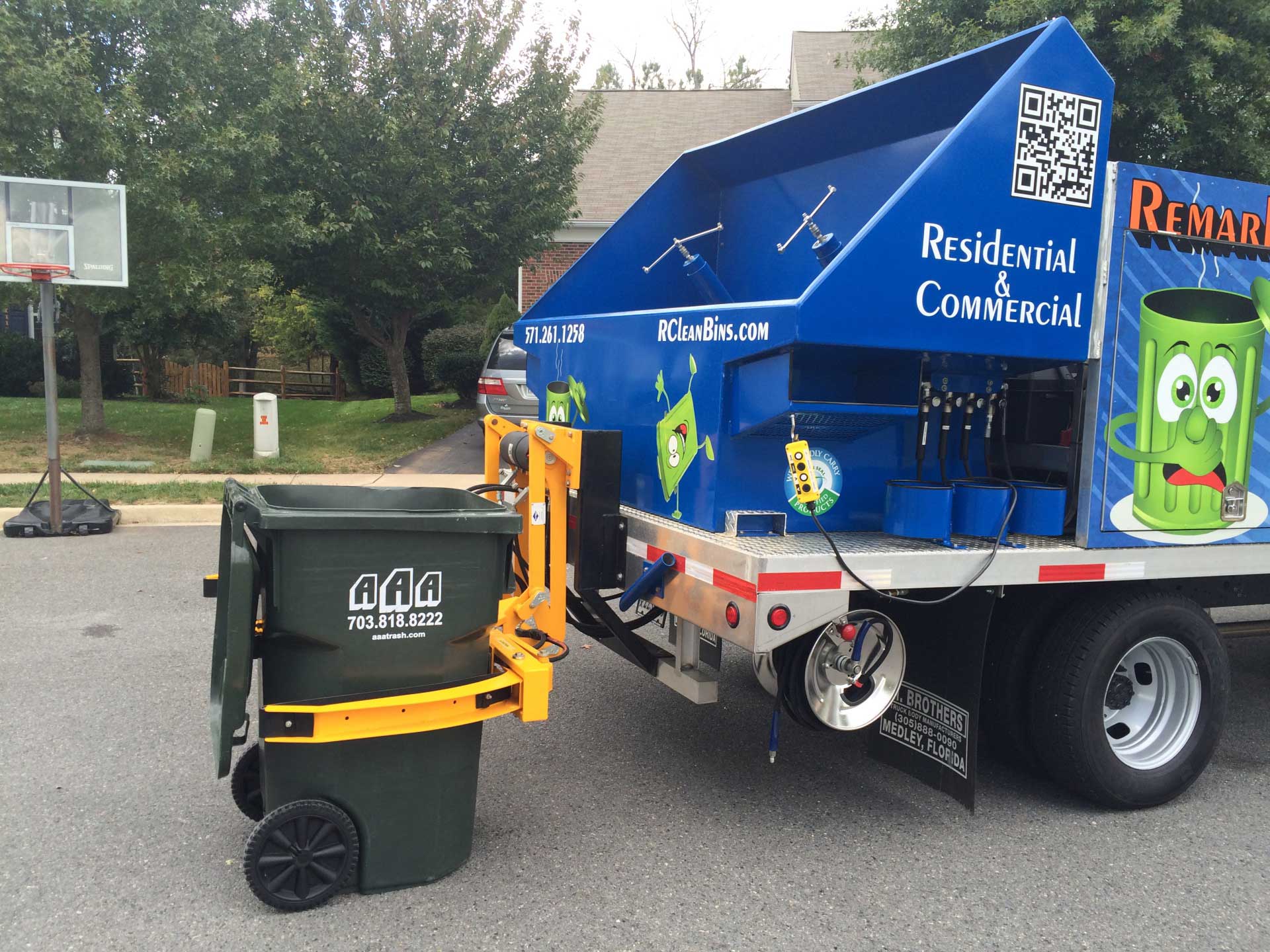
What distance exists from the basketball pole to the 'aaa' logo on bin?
6.86 m

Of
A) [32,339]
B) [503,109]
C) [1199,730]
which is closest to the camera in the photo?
[1199,730]

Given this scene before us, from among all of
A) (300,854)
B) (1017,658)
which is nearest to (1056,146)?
(1017,658)

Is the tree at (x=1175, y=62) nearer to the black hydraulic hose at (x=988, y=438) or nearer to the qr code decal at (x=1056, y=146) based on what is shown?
the qr code decal at (x=1056, y=146)

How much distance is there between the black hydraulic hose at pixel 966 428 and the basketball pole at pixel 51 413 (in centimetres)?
772

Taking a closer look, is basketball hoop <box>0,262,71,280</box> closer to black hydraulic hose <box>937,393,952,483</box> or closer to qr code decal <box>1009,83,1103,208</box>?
black hydraulic hose <box>937,393,952,483</box>

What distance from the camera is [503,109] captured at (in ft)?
49.2

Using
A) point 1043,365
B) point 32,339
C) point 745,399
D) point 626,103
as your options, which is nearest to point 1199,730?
point 1043,365

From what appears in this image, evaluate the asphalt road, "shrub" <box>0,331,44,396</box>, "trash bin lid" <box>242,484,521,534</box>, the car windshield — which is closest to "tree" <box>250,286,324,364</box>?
"shrub" <box>0,331,44,396</box>

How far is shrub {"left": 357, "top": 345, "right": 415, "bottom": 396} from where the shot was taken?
2378cm

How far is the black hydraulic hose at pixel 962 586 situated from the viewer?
3064 mm

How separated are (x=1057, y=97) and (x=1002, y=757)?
8.17ft

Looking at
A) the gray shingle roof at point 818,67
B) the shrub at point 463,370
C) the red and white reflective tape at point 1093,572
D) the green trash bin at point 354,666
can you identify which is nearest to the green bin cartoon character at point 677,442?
the green trash bin at point 354,666

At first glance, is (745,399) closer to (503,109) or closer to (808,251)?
(808,251)

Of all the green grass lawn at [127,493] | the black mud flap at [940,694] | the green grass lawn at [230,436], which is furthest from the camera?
the green grass lawn at [230,436]
